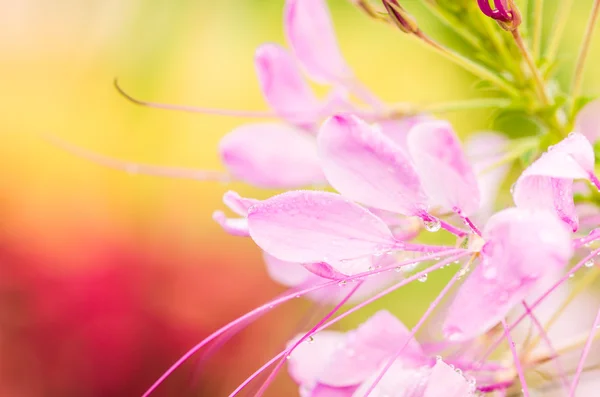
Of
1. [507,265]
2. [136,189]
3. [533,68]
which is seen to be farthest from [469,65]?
[136,189]

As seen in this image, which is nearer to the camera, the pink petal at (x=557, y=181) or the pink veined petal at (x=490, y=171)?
the pink petal at (x=557, y=181)

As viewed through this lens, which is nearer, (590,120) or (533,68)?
(533,68)

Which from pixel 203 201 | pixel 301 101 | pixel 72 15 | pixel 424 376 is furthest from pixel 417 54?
pixel 424 376

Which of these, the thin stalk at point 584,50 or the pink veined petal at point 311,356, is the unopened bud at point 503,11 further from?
the pink veined petal at point 311,356

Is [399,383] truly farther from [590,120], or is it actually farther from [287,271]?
[590,120]

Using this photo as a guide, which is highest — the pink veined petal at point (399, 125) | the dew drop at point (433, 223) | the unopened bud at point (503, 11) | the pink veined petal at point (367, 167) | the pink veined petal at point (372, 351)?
the unopened bud at point (503, 11)

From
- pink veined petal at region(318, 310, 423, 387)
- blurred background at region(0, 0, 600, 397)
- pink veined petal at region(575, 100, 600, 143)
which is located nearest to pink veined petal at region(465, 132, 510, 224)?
pink veined petal at region(575, 100, 600, 143)

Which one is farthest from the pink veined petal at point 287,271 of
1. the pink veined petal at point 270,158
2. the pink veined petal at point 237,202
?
the pink veined petal at point 237,202
